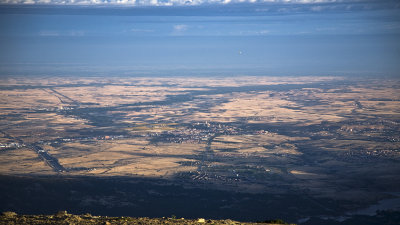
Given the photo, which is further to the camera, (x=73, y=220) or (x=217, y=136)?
(x=217, y=136)

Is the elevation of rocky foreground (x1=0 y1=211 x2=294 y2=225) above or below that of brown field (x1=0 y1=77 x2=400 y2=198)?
above

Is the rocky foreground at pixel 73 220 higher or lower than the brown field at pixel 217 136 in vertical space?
higher

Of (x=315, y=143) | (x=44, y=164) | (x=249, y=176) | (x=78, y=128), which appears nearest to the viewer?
(x=249, y=176)

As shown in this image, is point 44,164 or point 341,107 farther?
point 341,107

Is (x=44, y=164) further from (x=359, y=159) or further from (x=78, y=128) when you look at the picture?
(x=359, y=159)

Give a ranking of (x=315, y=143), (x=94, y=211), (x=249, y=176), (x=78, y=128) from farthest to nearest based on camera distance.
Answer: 1. (x=78, y=128)
2. (x=315, y=143)
3. (x=249, y=176)
4. (x=94, y=211)

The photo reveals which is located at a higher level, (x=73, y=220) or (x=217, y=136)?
(x=73, y=220)

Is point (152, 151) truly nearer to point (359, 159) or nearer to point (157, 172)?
point (157, 172)

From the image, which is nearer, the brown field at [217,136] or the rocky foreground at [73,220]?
the rocky foreground at [73,220]

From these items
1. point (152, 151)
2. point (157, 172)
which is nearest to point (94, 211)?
point (157, 172)

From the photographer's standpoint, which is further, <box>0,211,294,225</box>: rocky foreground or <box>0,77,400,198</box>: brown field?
<box>0,77,400,198</box>: brown field
